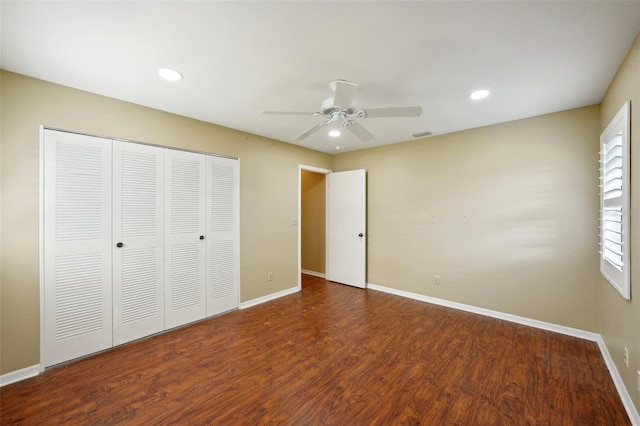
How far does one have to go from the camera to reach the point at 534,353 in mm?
2576

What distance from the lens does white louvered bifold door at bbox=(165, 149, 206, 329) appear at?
3.06 m

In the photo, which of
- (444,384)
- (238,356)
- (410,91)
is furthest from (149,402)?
(410,91)

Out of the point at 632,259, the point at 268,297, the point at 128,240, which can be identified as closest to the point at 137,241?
the point at 128,240

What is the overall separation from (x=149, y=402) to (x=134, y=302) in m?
1.22

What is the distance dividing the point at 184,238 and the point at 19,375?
66.4 inches

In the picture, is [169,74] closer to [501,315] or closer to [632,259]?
[632,259]

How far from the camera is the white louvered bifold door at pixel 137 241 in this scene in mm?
2680

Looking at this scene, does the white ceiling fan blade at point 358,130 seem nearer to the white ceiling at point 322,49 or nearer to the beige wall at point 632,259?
the white ceiling at point 322,49

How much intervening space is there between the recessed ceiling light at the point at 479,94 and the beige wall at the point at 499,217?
3.56ft

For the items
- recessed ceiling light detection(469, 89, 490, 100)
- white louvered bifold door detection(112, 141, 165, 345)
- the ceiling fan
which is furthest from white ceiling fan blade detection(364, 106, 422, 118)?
white louvered bifold door detection(112, 141, 165, 345)

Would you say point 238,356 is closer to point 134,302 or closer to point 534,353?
point 134,302

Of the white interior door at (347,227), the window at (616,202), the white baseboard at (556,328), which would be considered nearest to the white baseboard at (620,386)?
the white baseboard at (556,328)

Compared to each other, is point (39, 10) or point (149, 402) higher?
point (39, 10)

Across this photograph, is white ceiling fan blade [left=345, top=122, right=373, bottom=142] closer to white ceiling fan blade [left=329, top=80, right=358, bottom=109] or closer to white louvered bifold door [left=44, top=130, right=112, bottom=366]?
white ceiling fan blade [left=329, top=80, right=358, bottom=109]
